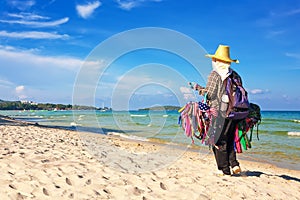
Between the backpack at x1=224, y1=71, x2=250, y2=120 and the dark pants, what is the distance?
→ 0.16 m

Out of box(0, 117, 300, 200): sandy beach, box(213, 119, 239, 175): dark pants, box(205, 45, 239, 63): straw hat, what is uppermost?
box(205, 45, 239, 63): straw hat

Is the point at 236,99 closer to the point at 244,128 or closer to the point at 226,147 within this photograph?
the point at 244,128

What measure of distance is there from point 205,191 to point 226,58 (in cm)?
205

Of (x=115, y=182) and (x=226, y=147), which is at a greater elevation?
(x=226, y=147)

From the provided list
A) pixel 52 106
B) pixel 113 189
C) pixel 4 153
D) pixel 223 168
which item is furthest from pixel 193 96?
pixel 52 106

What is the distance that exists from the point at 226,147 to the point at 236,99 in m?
0.82

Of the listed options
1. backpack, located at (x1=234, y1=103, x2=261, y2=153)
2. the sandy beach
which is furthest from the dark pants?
the sandy beach

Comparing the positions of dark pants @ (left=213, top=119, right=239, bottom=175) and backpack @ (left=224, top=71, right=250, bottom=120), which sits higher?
backpack @ (left=224, top=71, right=250, bottom=120)

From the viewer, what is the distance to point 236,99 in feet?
14.4

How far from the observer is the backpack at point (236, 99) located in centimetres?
440

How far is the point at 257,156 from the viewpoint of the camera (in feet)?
34.2

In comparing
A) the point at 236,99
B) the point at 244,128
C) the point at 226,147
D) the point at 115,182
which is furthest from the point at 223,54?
the point at 115,182

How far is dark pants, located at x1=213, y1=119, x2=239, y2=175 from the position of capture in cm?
456

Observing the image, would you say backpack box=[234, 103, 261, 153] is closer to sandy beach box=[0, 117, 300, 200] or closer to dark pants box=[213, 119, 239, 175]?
dark pants box=[213, 119, 239, 175]
